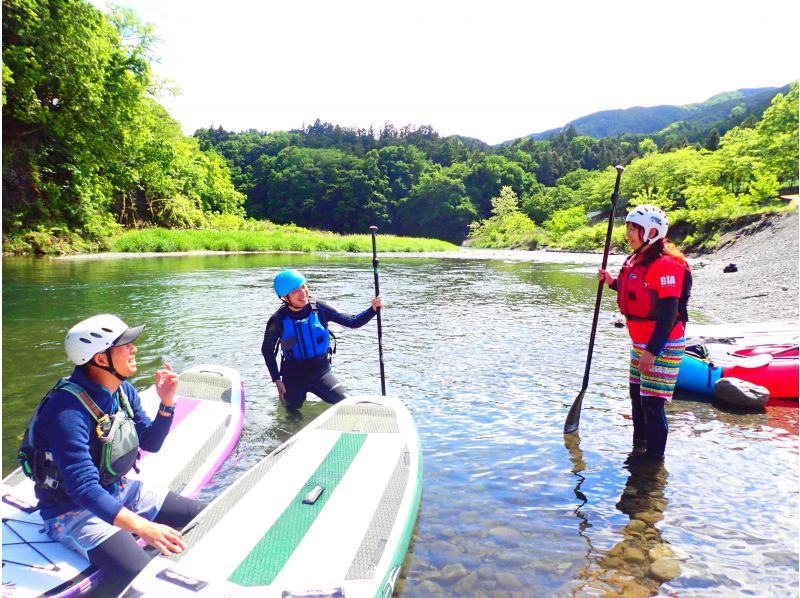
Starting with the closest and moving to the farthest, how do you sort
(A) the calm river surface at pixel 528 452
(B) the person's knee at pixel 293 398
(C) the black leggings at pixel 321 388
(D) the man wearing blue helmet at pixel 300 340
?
(A) the calm river surface at pixel 528 452
(D) the man wearing blue helmet at pixel 300 340
(C) the black leggings at pixel 321 388
(B) the person's knee at pixel 293 398

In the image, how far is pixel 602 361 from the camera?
948 centimetres

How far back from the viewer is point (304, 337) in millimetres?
5836

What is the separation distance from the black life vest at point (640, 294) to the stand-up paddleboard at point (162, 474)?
13.3ft

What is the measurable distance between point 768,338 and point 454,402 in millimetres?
5115

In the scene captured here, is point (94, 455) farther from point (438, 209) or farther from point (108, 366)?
point (438, 209)

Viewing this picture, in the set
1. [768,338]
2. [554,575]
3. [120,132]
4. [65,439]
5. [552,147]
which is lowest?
[554,575]

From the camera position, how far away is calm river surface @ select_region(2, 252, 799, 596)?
375cm

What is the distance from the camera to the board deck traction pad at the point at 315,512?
9.95ft

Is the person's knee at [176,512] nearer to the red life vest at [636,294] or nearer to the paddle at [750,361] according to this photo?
the red life vest at [636,294]

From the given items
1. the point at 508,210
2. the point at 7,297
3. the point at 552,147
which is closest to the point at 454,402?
the point at 7,297

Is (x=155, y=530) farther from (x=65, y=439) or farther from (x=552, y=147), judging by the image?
(x=552, y=147)

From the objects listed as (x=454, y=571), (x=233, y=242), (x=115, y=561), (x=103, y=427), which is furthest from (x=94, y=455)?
(x=233, y=242)

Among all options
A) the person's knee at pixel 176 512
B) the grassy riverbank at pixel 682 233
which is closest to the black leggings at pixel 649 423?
the person's knee at pixel 176 512

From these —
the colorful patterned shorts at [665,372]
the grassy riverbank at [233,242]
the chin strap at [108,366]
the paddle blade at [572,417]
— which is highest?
the grassy riverbank at [233,242]
